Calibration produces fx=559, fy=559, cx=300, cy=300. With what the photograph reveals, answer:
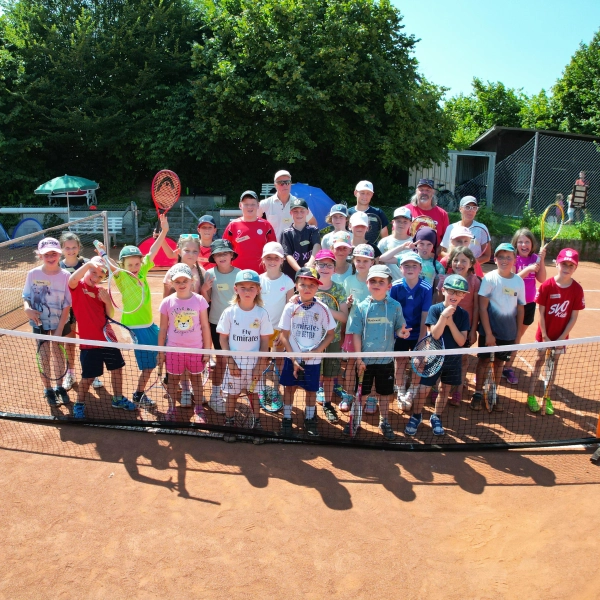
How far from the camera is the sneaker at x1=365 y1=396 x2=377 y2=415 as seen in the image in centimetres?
632

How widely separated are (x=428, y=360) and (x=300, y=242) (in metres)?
2.28

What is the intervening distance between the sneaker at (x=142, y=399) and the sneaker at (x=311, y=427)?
179cm

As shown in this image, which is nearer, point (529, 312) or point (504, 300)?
point (504, 300)

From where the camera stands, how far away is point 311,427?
229 inches

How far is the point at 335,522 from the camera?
4.45 m

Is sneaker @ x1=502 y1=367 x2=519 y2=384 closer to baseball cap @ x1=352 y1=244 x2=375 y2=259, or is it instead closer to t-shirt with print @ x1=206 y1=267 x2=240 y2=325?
baseball cap @ x1=352 y1=244 x2=375 y2=259

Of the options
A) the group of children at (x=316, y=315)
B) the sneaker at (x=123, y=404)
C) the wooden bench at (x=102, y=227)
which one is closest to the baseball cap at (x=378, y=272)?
the group of children at (x=316, y=315)

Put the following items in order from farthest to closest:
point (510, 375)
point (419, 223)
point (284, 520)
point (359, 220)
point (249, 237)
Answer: point (510, 375) < point (419, 223) < point (249, 237) < point (359, 220) < point (284, 520)

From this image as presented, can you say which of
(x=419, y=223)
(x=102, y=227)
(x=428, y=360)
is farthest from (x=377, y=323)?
(x=102, y=227)

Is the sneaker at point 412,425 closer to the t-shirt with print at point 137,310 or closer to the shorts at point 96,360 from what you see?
the t-shirt with print at point 137,310

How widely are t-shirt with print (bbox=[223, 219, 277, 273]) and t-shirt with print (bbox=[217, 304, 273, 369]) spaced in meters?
1.46

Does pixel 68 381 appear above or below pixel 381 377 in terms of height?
below

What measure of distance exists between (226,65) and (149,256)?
14.6 meters

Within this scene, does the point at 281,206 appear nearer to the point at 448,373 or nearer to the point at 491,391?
the point at 448,373
